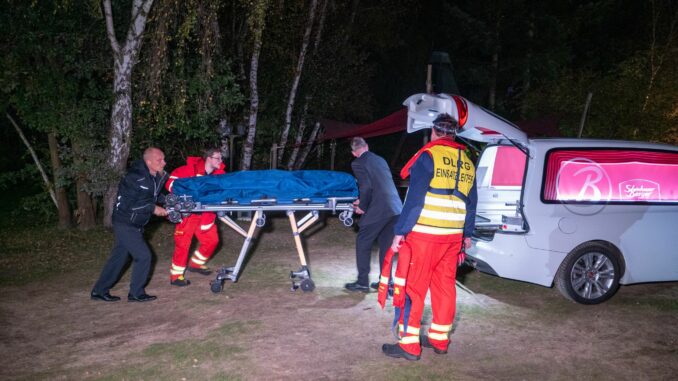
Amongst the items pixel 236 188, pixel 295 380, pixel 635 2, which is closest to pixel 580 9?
pixel 635 2

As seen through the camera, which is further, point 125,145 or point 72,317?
point 125,145

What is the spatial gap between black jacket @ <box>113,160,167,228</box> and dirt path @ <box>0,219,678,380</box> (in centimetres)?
96

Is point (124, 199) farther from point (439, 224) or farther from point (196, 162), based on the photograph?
point (439, 224)

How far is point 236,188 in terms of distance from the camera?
6.41 m

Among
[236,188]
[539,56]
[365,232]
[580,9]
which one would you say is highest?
[580,9]

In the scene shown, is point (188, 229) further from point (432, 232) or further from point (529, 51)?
point (529, 51)

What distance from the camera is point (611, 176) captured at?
6590 mm

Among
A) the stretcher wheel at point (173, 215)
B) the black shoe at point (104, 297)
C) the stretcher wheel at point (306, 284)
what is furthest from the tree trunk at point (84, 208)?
the stretcher wheel at point (306, 284)

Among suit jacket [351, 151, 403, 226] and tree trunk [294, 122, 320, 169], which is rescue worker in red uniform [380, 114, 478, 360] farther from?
tree trunk [294, 122, 320, 169]

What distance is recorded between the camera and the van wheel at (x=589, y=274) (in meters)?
6.55

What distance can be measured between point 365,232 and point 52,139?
23.7ft

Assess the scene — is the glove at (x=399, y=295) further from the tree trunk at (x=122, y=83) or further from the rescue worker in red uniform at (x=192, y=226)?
the tree trunk at (x=122, y=83)

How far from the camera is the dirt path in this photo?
478 centimetres

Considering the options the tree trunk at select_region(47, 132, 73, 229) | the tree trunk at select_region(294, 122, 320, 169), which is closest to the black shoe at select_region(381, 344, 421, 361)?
the tree trunk at select_region(47, 132, 73, 229)
